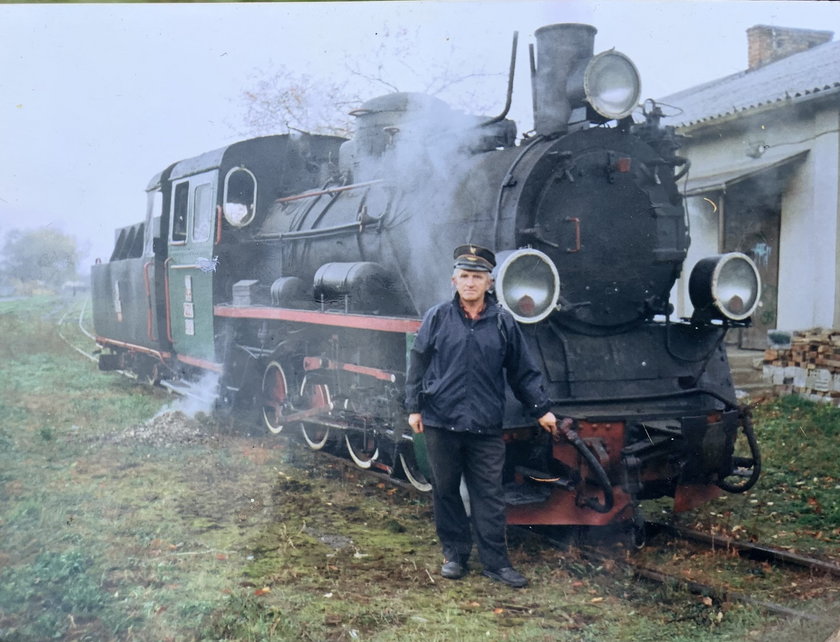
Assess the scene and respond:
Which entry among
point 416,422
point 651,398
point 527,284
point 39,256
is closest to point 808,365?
point 651,398

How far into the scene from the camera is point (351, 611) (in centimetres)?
328

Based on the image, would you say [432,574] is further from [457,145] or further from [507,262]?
[457,145]

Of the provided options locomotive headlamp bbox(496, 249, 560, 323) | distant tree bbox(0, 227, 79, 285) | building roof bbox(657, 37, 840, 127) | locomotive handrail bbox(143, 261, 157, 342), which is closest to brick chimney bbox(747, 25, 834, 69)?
building roof bbox(657, 37, 840, 127)

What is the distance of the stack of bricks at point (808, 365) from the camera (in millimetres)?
6465

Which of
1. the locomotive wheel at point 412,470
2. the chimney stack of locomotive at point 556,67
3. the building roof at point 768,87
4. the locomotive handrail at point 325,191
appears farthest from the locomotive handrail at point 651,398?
the building roof at point 768,87

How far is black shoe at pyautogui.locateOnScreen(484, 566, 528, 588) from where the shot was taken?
3.54 meters

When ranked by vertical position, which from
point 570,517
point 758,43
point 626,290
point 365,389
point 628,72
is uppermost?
point 758,43

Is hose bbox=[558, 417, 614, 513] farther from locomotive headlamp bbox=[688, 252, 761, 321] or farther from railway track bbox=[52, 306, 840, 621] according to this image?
locomotive headlamp bbox=[688, 252, 761, 321]

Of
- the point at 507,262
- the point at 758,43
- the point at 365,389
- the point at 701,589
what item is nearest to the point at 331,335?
the point at 365,389

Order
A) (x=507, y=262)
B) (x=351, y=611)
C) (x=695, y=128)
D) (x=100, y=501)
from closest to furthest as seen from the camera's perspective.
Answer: (x=351, y=611), (x=507, y=262), (x=100, y=501), (x=695, y=128)

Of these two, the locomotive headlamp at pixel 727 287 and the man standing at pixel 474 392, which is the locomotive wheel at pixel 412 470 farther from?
the locomotive headlamp at pixel 727 287

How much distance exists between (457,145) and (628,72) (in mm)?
1050

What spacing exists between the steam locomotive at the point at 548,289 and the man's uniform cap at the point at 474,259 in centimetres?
14

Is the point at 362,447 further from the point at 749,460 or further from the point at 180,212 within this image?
the point at 180,212
